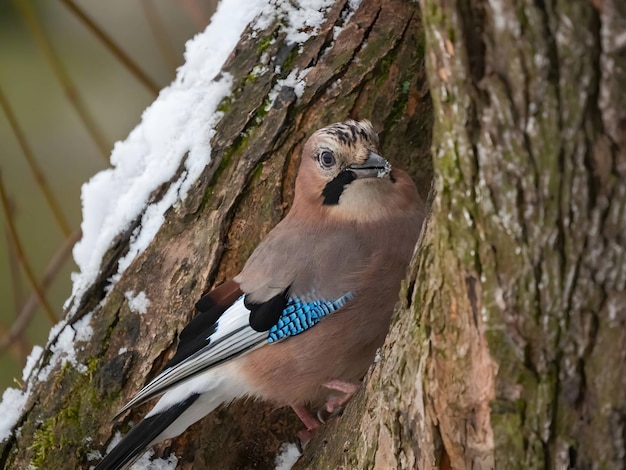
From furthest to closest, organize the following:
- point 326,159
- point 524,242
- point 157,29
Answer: point 157,29
point 326,159
point 524,242

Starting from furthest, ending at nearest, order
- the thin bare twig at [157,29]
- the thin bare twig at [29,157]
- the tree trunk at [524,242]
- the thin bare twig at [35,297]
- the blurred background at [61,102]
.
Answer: the blurred background at [61,102] → the thin bare twig at [157,29] → the thin bare twig at [35,297] → the thin bare twig at [29,157] → the tree trunk at [524,242]

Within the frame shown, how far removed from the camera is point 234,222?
10.6ft

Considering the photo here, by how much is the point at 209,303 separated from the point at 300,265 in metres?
0.36

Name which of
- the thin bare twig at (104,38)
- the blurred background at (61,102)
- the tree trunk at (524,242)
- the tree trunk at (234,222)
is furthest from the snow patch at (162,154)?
the blurred background at (61,102)

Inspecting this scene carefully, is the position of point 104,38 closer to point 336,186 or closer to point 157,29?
point 157,29

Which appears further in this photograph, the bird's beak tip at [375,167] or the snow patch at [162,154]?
→ the snow patch at [162,154]

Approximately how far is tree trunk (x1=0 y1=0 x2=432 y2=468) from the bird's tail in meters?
0.23

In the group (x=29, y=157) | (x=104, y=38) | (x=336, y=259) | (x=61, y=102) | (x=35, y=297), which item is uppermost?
(x=104, y=38)

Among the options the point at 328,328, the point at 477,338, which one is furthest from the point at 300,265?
the point at 477,338

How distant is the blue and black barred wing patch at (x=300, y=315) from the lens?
9.43 feet

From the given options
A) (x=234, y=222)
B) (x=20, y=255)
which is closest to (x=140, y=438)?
(x=234, y=222)

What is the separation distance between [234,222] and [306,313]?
55 cm

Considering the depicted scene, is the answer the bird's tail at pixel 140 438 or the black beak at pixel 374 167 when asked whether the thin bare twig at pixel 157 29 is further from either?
the bird's tail at pixel 140 438

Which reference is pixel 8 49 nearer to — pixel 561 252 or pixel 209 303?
pixel 209 303
